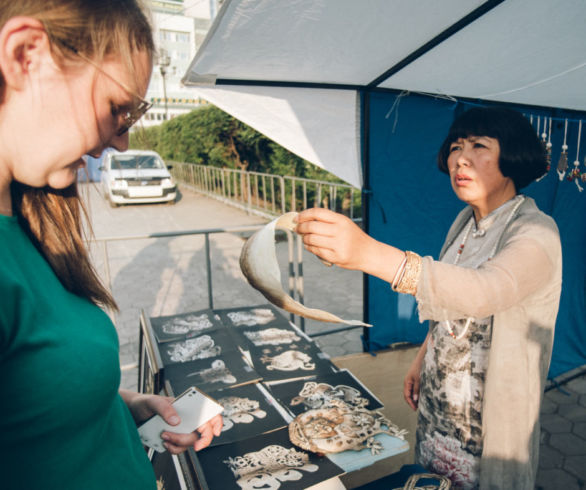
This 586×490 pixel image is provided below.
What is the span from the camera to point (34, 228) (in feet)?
3.00

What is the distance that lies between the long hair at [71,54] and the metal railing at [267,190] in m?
4.77

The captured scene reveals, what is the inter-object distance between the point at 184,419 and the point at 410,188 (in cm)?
244

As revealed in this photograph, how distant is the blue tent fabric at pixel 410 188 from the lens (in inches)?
111

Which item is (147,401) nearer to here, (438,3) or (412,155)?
(438,3)

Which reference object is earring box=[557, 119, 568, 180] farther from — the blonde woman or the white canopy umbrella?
the blonde woman

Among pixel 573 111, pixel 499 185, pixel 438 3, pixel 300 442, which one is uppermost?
pixel 438 3

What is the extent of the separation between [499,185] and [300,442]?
136 cm

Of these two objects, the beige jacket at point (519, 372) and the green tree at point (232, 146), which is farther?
the green tree at point (232, 146)

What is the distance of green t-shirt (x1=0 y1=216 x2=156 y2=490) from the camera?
0.65 meters

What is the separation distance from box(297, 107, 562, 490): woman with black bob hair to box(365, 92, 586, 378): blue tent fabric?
1042 millimetres

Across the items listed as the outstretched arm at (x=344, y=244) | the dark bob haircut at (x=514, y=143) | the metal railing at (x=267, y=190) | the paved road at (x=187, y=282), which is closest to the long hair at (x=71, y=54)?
the outstretched arm at (x=344, y=244)

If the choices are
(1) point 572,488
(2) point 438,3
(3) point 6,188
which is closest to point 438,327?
(2) point 438,3

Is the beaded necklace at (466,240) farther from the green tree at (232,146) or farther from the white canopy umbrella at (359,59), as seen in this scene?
the green tree at (232,146)

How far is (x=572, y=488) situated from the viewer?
2.58 m
